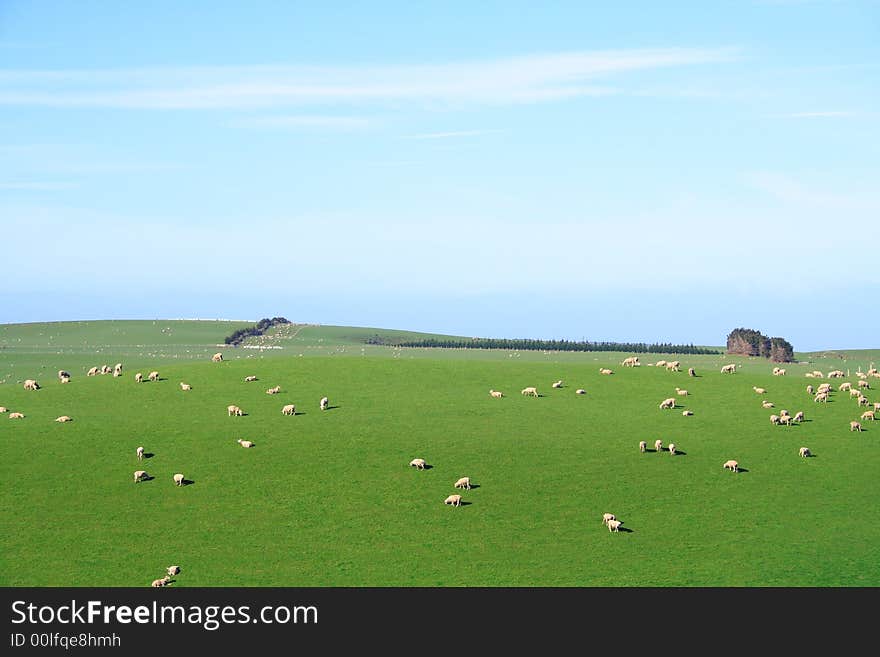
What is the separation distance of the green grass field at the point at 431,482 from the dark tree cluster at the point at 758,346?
4572cm

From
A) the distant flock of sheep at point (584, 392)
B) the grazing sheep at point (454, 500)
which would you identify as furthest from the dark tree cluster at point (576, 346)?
Answer: the grazing sheep at point (454, 500)

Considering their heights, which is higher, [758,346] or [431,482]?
[758,346]

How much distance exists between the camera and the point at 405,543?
48469 mm

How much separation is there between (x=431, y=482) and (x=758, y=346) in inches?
3511

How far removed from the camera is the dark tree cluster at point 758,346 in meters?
130

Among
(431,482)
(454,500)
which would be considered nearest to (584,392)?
(431,482)

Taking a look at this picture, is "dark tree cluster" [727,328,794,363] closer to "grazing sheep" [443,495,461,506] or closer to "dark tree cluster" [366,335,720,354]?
"dark tree cluster" [366,335,720,354]

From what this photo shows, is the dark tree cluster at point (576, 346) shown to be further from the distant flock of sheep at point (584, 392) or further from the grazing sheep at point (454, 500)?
the grazing sheep at point (454, 500)

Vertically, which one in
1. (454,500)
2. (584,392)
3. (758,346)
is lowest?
(454,500)

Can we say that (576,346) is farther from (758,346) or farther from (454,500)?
(454,500)

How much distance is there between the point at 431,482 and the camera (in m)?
57.1
